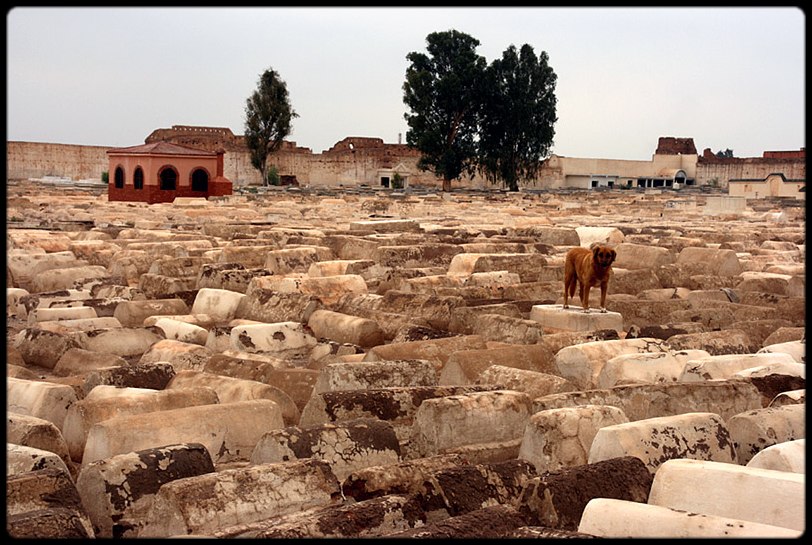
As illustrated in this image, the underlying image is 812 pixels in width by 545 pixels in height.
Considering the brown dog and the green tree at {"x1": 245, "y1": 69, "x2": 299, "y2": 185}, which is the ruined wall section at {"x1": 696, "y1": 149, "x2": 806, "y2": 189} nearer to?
the green tree at {"x1": 245, "y1": 69, "x2": 299, "y2": 185}

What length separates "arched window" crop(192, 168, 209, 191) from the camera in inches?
1385

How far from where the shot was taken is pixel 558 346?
6965mm

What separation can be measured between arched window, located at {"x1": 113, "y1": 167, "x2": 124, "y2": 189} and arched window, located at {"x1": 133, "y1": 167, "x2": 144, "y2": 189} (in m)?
0.76

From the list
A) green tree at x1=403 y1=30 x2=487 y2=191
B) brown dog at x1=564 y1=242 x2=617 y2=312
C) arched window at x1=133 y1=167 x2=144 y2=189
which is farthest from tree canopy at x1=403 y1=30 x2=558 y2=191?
brown dog at x1=564 y1=242 x2=617 y2=312

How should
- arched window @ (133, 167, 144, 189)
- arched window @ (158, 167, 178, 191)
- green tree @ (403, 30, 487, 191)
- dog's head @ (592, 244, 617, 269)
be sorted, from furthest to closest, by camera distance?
1. green tree @ (403, 30, 487, 191)
2. arched window @ (158, 167, 178, 191)
3. arched window @ (133, 167, 144, 189)
4. dog's head @ (592, 244, 617, 269)

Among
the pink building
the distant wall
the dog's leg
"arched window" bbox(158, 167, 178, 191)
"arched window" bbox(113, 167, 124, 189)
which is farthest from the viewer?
the distant wall

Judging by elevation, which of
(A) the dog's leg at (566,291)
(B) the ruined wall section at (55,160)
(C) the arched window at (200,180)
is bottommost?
(A) the dog's leg at (566,291)

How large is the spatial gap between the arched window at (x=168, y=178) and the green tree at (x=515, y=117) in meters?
20.1

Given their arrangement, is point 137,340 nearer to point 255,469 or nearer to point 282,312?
point 282,312

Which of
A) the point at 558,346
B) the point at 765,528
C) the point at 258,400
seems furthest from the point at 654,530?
the point at 558,346

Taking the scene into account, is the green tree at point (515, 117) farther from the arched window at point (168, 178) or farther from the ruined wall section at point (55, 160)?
the ruined wall section at point (55, 160)

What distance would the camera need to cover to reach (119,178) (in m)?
35.0

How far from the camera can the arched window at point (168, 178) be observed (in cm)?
3444

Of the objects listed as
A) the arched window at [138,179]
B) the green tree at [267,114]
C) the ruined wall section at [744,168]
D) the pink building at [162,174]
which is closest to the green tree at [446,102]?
the green tree at [267,114]
